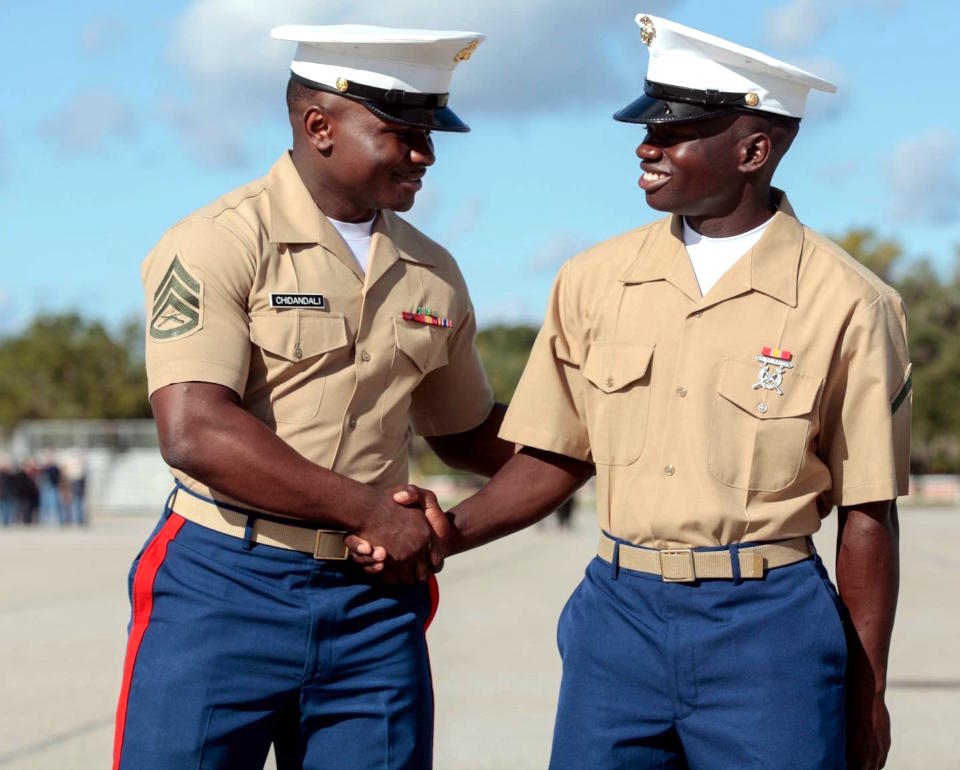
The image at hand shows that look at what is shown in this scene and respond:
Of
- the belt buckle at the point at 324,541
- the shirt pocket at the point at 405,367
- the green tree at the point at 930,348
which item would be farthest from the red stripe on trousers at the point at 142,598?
the green tree at the point at 930,348

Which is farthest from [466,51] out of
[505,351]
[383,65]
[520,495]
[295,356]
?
[505,351]

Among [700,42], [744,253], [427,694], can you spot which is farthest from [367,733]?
[700,42]

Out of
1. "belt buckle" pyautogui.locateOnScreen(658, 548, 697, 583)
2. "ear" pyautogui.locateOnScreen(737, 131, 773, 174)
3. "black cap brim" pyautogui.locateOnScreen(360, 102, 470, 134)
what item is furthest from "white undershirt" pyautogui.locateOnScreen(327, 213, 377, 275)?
"belt buckle" pyautogui.locateOnScreen(658, 548, 697, 583)

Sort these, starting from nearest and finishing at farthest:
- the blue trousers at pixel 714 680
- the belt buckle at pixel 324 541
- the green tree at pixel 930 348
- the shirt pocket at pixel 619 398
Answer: the blue trousers at pixel 714 680 → the shirt pocket at pixel 619 398 → the belt buckle at pixel 324 541 → the green tree at pixel 930 348

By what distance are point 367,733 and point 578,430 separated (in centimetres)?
89

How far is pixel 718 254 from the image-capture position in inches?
145

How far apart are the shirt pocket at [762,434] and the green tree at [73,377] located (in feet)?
205

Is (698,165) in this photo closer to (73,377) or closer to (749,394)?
(749,394)

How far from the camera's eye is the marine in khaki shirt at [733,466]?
11.2 feet

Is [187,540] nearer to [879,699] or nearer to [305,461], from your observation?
[305,461]

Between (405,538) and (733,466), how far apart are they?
2.63 feet

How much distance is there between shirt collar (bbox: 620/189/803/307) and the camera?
354 cm

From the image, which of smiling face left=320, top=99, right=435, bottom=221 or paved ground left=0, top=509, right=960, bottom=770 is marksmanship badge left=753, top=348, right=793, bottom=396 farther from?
paved ground left=0, top=509, right=960, bottom=770

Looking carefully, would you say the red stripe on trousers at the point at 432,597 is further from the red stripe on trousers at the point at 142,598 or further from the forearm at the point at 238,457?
the red stripe on trousers at the point at 142,598
